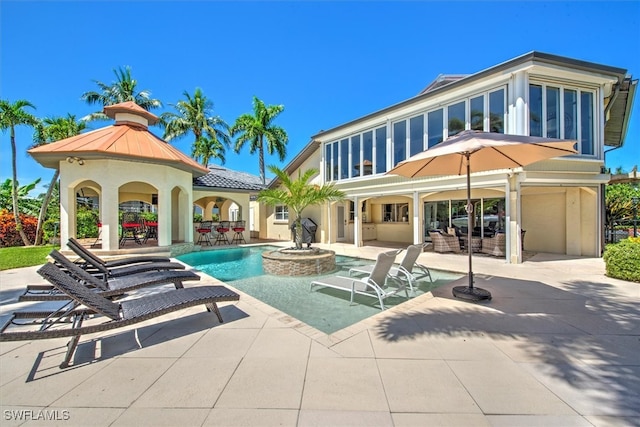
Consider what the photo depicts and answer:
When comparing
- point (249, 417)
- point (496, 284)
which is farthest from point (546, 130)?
point (249, 417)

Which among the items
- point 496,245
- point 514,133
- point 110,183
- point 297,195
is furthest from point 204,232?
point 514,133

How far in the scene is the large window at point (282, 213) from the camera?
21497 mm

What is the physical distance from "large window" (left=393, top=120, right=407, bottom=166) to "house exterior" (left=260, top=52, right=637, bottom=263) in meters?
0.05

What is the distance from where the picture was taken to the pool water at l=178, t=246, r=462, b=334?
5227 mm

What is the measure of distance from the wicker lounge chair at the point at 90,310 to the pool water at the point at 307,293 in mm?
1709

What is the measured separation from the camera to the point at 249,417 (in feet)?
8.08

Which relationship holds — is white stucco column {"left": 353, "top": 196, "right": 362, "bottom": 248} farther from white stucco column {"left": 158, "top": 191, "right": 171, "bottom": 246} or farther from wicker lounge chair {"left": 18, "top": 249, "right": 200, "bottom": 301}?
wicker lounge chair {"left": 18, "top": 249, "right": 200, "bottom": 301}

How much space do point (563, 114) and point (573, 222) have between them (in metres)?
4.64

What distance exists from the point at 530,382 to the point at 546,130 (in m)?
10.7

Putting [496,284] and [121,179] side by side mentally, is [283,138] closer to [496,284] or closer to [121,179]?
[121,179]

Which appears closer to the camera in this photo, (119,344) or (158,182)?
(119,344)

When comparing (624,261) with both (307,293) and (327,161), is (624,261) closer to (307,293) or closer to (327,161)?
(307,293)

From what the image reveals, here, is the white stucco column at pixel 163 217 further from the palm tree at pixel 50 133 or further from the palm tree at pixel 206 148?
the palm tree at pixel 206 148

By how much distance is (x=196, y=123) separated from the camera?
24.6 m
